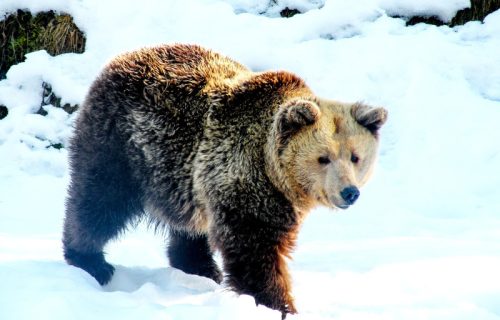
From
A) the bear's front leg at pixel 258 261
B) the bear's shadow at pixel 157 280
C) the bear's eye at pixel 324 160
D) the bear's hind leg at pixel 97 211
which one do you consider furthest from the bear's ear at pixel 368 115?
the bear's hind leg at pixel 97 211

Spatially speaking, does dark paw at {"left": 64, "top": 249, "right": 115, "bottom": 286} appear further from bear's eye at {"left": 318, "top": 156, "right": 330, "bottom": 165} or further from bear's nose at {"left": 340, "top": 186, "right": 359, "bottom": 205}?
bear's nose at {"left": 340, "top": 186, "right": 359, "bottom": 205}

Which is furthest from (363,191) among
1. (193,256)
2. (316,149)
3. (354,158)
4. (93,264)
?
(93,264)

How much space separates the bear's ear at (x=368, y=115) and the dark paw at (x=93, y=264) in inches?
84.0

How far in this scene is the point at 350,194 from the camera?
4582 millimetres

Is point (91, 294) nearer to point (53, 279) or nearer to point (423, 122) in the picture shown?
point (53, 279)

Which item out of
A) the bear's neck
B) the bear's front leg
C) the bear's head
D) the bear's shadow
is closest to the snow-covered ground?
the bear's shadow

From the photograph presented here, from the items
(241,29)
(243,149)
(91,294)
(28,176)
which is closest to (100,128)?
(243,149)

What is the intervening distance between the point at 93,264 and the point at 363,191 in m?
3.36

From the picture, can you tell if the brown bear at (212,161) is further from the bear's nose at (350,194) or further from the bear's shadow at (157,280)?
the bear's shadow at (157,280)

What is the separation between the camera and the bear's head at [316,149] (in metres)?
4.84

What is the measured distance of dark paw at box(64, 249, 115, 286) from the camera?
555cm

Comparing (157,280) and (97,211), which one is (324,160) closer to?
(157,280)

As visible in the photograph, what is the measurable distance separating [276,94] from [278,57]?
424cm

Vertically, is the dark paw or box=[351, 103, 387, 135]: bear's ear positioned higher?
box=[351, 103, 387, 135]: bear's ear
